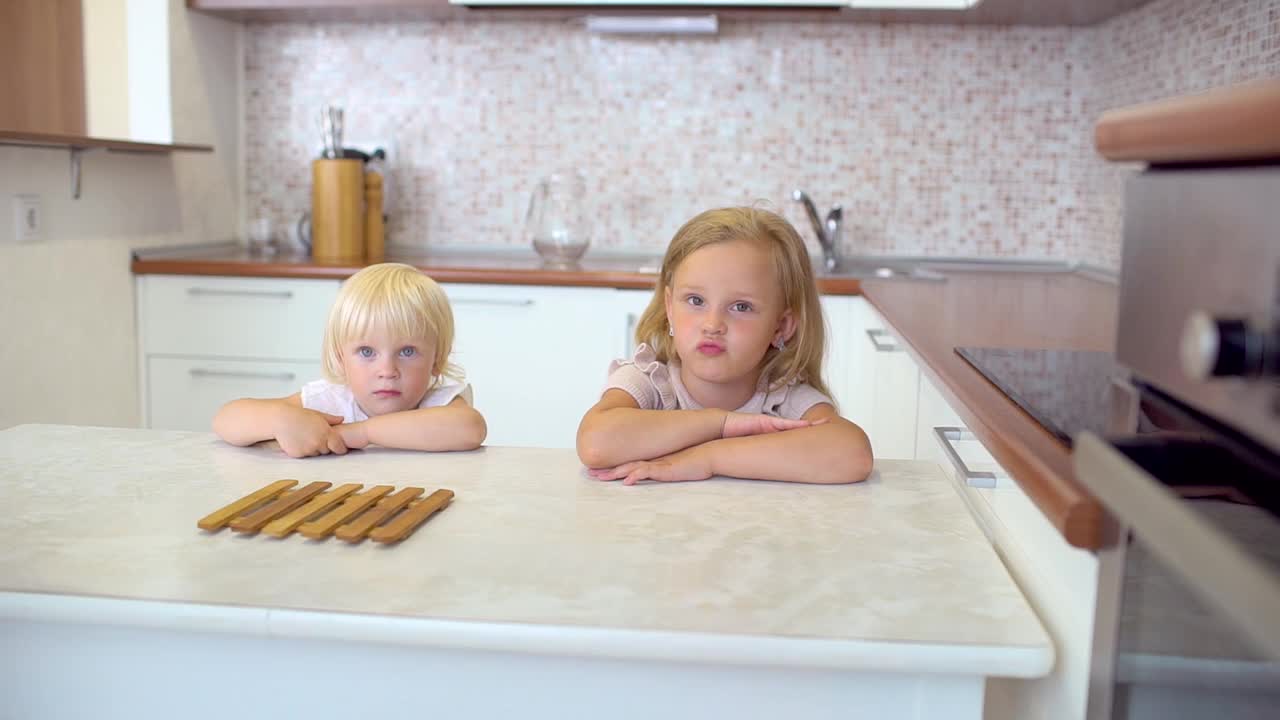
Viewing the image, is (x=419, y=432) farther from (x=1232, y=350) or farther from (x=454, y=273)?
(x=454, y=273)

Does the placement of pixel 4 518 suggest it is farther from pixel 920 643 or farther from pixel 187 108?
pixel 187 108

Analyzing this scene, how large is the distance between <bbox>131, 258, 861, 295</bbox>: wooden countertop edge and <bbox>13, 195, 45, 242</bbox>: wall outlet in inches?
14.2

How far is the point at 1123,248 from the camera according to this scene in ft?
2.51

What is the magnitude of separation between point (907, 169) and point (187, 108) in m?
1.95

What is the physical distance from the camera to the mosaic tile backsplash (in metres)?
3.11

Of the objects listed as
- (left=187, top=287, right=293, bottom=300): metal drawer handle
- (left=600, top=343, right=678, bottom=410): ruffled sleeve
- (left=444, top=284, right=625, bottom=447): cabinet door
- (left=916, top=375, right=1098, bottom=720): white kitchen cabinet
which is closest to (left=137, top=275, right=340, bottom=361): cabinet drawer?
(left=187, top=287, right=293, bottom=300): metal drawer handle

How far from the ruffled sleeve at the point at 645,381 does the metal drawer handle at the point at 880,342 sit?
2.83 ft

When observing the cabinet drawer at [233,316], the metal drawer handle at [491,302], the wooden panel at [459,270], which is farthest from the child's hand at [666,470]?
the cabinet drawer at [233,316]

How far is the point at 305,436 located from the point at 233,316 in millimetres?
1821

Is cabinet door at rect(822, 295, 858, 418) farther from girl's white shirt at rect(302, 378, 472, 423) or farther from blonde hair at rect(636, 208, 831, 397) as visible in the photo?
girl's white shirt at rect(302, 378, 472, 423)

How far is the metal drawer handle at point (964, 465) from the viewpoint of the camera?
1091mm

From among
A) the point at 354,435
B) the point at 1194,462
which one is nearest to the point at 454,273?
the point at 354,435

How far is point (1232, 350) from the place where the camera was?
1.74 feet

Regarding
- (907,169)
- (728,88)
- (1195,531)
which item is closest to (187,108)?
(728,88)
